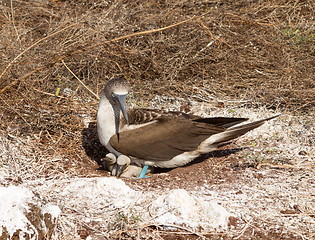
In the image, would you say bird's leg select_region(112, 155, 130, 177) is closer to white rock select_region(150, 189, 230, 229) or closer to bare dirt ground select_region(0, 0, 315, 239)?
bare dirt ground select_region(0, 0, 315, 239)

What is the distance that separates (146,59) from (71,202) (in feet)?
9.81

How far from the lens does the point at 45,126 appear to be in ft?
15.8

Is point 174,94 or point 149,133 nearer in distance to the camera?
point 149,133

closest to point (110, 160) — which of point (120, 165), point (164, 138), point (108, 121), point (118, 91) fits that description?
point (120, 165)

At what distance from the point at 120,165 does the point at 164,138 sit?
1.82ft

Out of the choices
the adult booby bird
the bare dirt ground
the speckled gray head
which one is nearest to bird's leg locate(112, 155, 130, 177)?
the adult booby bird

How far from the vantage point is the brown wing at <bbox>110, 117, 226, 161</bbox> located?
14.4 ft

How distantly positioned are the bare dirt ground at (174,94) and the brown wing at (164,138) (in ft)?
0.99

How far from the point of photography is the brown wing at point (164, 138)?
440 centimetres

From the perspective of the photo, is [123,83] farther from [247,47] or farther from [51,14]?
[51,14]

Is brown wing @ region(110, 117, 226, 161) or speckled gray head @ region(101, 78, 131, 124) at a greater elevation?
speckled gray head @ region(101, 78, 131, 124)

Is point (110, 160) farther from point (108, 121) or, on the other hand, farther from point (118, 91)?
point (118, 91)

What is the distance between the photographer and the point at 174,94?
5.96 metres

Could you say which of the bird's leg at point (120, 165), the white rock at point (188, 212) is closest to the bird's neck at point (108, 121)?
the bird's leg at point (120, 165)
